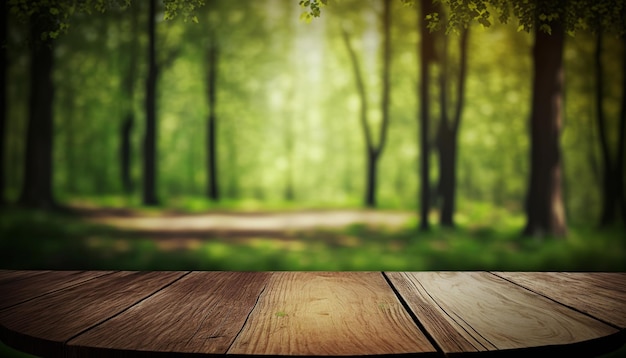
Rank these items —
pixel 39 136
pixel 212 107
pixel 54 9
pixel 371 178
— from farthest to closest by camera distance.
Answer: pixel 212 107 < pixel 371 178 < pixel 39 136 < pixel 54 9

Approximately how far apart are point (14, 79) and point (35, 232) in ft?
6.40

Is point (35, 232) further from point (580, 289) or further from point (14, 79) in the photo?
point (580, 289)

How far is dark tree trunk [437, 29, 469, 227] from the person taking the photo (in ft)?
21.7

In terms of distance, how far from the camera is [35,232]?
6.06 metres

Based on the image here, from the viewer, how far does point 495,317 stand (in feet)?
4.54

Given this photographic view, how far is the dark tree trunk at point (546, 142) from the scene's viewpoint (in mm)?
5637

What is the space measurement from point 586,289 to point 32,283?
211 cm

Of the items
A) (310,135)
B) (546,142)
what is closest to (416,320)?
(546,142)

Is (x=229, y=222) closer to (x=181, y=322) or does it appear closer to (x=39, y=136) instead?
(x=39, y=136)

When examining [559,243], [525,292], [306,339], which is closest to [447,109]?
[559,243]

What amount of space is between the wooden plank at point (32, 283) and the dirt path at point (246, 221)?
475 cm

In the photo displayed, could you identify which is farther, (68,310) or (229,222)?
(229,222)

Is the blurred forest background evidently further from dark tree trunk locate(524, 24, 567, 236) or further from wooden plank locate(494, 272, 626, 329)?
wooden plank locate(494, 272, 626, 329)

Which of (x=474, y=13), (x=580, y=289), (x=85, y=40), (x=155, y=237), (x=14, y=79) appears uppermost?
(x=85, y=40)
